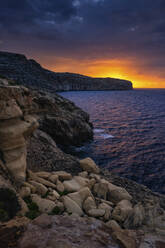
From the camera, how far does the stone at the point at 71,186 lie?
37.0ft

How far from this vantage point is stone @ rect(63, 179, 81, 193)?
11.3 meters

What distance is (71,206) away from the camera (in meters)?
9.40

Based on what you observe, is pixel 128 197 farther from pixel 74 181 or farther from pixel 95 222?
pixel 95 222

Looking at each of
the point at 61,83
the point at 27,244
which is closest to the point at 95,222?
the point at 27,244

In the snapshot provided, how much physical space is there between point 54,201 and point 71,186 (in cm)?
239

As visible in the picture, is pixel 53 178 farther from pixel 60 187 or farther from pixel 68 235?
pixel 68 235

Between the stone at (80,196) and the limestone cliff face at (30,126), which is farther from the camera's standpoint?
the stone at (80,196)

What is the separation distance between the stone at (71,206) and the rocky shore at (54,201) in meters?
0.02

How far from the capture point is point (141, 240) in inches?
223

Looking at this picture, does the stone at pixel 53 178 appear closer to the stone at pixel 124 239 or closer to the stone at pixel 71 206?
the stone at pixel 71 206

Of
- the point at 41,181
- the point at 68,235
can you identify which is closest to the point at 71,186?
the point at 41,181

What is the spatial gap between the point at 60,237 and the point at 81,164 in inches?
450

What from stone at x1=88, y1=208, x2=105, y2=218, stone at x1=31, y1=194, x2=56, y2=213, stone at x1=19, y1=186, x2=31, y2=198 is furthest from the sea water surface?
stone at x1=19, y1=186, x2=31, y2=198

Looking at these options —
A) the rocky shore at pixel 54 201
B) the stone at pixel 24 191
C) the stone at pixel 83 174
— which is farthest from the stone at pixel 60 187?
the stone at pixel 83 174
